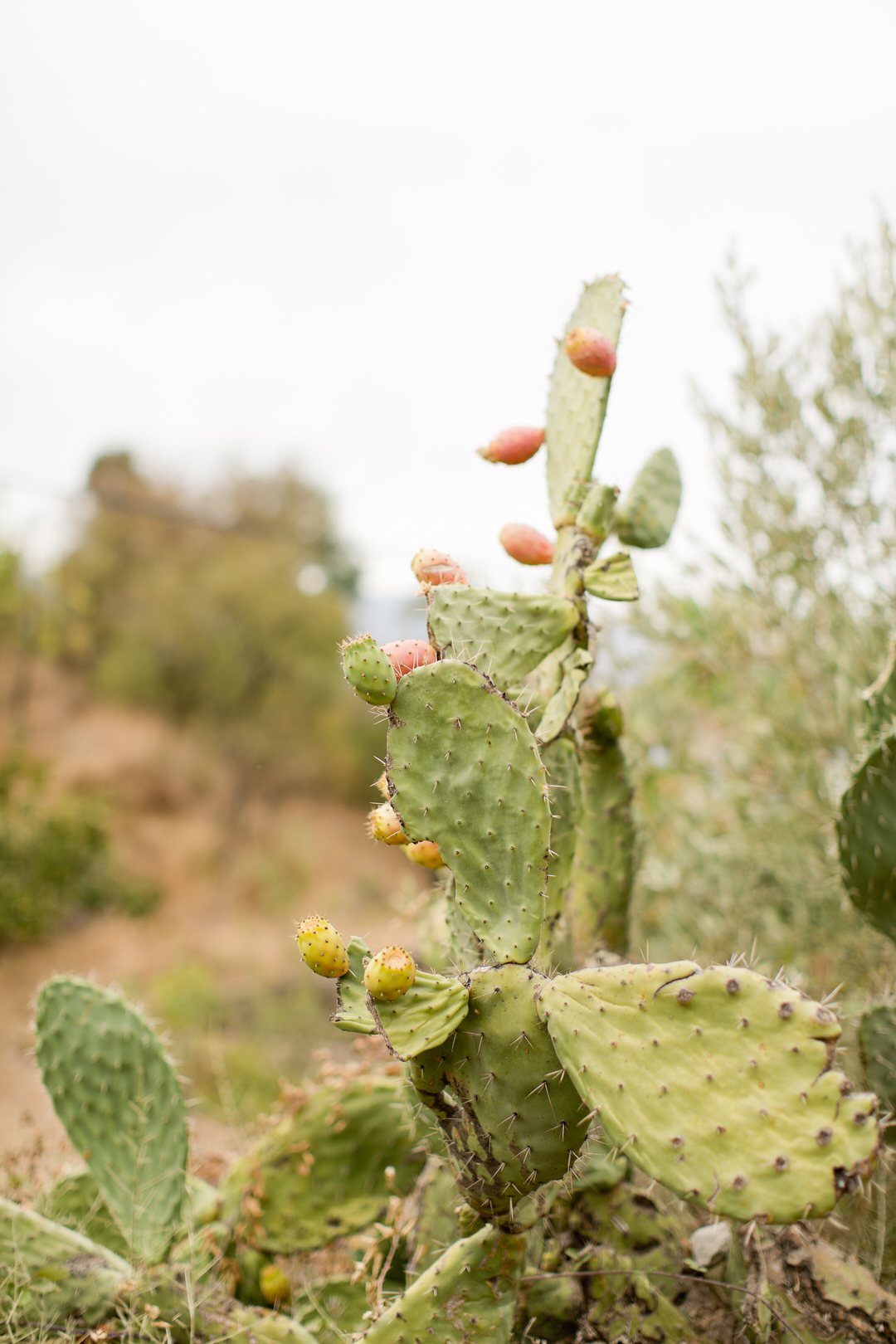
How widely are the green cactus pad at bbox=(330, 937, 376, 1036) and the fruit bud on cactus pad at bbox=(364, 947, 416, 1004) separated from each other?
0.16 feet

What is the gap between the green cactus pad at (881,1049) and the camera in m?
1.62

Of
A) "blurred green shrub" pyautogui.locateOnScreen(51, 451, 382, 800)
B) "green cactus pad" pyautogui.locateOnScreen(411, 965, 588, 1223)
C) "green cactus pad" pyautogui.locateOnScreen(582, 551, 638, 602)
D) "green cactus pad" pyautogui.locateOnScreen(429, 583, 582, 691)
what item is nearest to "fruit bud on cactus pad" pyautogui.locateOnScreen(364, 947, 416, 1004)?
"green cactus pad" pyautogui.locateOnScreen(411, 965, 588, 1223)

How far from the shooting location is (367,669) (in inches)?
44.4

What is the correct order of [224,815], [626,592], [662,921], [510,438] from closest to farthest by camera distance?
[626,592], [510,438], [662,921], [224,815]

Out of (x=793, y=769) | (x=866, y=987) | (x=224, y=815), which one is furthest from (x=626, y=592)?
(x=224, y=815)

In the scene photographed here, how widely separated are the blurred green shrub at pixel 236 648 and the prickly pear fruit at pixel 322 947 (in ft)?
42.4

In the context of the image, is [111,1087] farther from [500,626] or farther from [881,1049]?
A: [881,1049]

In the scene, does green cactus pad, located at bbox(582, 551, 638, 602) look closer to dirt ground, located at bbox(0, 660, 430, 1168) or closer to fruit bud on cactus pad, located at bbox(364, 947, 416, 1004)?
fruit bud on cactus pad, located at bbox(364, 947, 416, 1004)

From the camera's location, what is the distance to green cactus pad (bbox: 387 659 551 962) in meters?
1.19

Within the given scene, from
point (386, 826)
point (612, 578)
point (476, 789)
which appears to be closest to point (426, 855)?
point (386, 826)

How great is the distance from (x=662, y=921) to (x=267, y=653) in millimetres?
11830

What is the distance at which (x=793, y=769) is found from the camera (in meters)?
3.02

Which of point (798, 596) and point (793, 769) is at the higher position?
point (798, 596)

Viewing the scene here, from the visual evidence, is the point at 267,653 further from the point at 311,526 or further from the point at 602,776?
the point at 602,776
